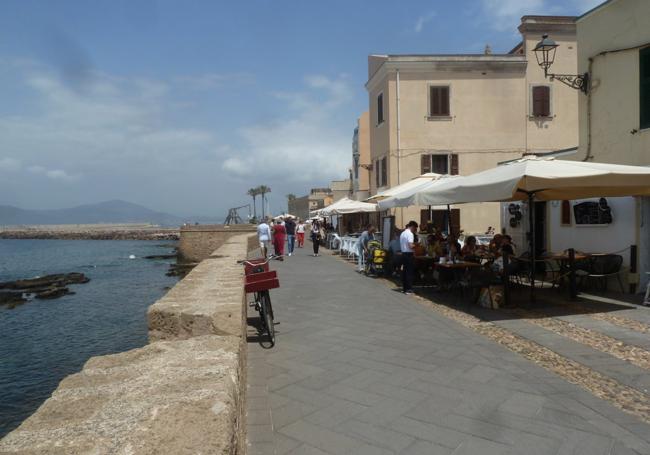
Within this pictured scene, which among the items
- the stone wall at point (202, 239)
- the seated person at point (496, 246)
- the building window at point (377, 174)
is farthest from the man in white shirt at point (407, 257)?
the stone wall at point (202, 239)

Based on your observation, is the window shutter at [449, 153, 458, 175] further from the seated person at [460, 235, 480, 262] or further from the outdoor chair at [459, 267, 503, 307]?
the outdoor chair at [459, 267, 503, 307]

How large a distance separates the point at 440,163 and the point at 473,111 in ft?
9.31

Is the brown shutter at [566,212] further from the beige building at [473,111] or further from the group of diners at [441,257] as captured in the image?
the beige building at [473,111]

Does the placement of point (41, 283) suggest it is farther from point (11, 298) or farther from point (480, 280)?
point (480, 280)

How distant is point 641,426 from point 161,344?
3.56 meters

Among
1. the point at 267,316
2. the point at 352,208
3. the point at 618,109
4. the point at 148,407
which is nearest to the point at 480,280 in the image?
the point at 267,316

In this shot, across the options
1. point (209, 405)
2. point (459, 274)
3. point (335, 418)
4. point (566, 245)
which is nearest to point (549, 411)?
point (335, 418)

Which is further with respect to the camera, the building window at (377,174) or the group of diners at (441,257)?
the building window at (377,174)

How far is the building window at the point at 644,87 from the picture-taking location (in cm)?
953

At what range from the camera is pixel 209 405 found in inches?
81.2

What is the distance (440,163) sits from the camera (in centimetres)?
2220

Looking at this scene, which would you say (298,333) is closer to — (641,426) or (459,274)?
(641,426)

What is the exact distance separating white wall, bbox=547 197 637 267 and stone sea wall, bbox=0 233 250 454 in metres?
9.34

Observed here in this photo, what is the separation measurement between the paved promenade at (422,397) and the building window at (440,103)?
645 inches
